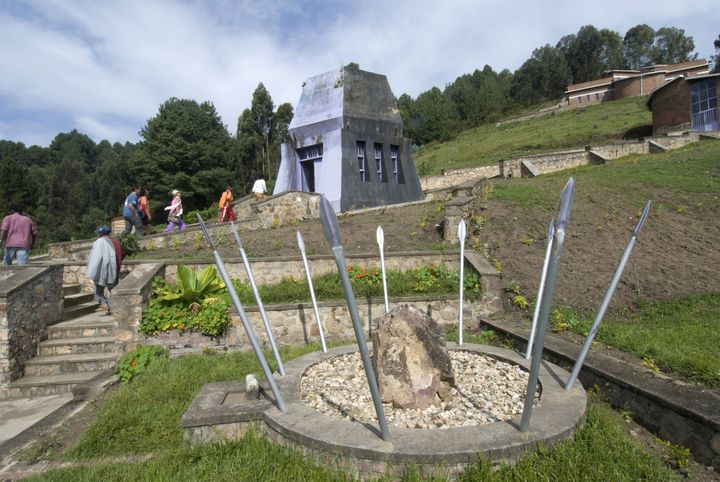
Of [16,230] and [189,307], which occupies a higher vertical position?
[16,230]

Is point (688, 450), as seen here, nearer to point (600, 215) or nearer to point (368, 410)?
point (368, 410)

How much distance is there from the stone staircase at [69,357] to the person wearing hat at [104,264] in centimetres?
59

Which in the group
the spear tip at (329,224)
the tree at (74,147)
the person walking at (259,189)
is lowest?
the spear tip at (329,224)

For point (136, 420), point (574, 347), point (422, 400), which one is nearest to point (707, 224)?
point (574, 347)

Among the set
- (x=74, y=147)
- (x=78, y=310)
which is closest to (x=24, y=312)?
(x=78, y=310)

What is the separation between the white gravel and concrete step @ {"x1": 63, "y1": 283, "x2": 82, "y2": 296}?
671 cm

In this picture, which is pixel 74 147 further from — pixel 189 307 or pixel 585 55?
pixel 189 307

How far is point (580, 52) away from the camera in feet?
264

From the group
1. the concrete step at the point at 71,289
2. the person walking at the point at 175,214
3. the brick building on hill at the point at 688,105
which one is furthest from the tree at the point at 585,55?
the concrete step at the point at 71,289

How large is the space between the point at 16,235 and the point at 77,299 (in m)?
2.10

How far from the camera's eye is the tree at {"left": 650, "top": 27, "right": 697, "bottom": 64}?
78625mm

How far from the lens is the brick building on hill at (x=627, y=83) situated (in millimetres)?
57000

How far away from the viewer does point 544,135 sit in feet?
145

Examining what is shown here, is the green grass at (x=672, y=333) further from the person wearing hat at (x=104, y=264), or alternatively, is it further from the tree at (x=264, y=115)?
the tree at (x=264, y=115)
